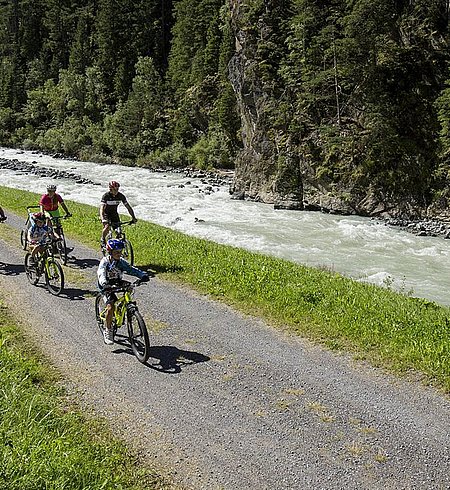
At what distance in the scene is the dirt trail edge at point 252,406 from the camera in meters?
5.89

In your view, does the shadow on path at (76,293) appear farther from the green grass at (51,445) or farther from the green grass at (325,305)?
the green grass at (51,445)

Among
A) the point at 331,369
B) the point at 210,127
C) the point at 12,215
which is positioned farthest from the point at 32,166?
the point at 331,369

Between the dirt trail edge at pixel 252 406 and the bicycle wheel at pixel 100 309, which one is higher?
the bicycle wheel at pixel 100 309

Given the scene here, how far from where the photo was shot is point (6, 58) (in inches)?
4422

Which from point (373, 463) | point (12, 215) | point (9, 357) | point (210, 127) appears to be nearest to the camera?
Result: point (373, 463)

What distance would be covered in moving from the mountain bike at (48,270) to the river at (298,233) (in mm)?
8521

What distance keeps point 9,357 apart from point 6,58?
12047 cm

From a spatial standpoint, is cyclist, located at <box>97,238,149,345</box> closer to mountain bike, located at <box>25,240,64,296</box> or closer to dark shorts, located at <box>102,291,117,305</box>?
dark shorts, located at <box>102,291,117,305</box>

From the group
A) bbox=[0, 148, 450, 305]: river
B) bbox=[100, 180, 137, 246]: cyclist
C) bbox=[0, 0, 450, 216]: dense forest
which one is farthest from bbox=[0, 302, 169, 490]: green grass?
bbox=[0, 0, 450, 216]: dense forest

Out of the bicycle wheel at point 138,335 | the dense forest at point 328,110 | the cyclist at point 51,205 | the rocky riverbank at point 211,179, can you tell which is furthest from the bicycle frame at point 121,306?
the dense forest at point 328,110

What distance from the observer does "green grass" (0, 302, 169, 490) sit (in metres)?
4.89

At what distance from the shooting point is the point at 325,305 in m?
10.7

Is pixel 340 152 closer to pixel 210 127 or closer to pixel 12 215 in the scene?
pixel 12 215

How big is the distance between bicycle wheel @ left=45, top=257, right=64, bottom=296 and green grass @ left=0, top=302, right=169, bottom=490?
4.55m
